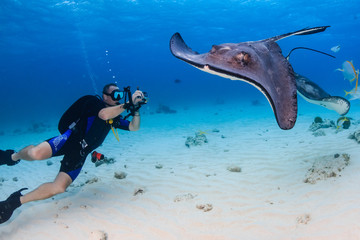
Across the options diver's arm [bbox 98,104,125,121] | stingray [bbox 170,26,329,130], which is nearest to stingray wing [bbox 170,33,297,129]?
stingray [bbox 170,26,329,130]

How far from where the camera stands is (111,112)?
13.2 feet

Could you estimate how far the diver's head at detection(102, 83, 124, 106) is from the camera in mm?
4309

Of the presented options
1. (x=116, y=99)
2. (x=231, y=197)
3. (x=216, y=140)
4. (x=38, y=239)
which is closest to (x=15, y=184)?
(x=38, y=239)

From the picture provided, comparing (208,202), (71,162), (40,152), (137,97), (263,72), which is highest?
(263,72)

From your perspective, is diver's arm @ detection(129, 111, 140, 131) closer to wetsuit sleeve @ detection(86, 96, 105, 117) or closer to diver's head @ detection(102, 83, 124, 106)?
diver's head @ detection(102, 83, 124, 106)

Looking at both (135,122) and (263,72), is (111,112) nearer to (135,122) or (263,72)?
(135,122)

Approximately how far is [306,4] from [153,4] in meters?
18.6

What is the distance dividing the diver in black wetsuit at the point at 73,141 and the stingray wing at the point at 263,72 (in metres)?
2.09

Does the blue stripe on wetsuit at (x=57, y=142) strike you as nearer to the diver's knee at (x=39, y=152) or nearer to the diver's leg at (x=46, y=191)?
the diver's knee at (x=39, y=152)

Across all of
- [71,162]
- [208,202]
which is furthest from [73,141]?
[208,202]

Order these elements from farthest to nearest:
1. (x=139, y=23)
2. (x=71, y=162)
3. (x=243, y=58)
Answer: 1. (x=139, y=23)
2. (x=71, y=162)
3. (x=243, y=58)

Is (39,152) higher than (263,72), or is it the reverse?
(263,72)

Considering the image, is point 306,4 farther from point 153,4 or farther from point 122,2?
point 122,2

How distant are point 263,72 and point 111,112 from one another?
2.79 meters
